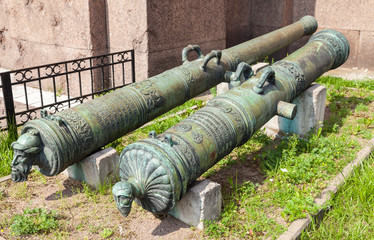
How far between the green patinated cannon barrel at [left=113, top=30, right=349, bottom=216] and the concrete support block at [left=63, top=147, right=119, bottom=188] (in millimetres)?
803

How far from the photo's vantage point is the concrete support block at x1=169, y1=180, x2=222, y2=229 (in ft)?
10.8

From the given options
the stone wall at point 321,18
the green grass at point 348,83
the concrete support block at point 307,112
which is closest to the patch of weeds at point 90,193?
the concrete support block at point 307,112

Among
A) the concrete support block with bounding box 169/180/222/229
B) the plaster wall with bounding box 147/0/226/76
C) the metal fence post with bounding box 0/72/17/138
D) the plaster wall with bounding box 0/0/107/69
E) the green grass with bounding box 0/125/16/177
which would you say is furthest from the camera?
the plaster wall with bounding box 0/0/107/69

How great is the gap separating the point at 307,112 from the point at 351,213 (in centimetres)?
190

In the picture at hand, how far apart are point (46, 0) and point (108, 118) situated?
4.92 metres

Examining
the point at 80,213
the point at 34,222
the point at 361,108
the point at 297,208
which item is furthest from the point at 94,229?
the point at 361,108

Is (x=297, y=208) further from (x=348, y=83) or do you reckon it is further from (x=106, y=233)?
(x=348, y=83)

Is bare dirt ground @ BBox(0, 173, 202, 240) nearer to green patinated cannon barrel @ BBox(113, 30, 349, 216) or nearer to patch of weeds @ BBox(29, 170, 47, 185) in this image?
patch of weeds @ BBox(29, 170, 47, 185)

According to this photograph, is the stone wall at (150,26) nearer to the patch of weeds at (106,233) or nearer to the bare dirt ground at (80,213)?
the bare dirt ground at (80,213)

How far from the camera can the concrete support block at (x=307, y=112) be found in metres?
5.13

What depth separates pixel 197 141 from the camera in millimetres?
3250

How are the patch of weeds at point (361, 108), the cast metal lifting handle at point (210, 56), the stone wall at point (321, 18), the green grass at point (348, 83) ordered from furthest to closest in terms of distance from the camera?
the stone wall at point (321, 18), the green grass at point (348, 83), the patch of weeds at point (361, 108), the cast metal lifting handle at point (210, 56)

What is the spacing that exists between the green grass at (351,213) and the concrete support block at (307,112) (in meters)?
1.18

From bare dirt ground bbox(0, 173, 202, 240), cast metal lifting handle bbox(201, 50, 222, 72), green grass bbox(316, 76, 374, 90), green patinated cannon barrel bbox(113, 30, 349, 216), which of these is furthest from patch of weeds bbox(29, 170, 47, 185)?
green grass bbox(316, 76, 374, 90)
